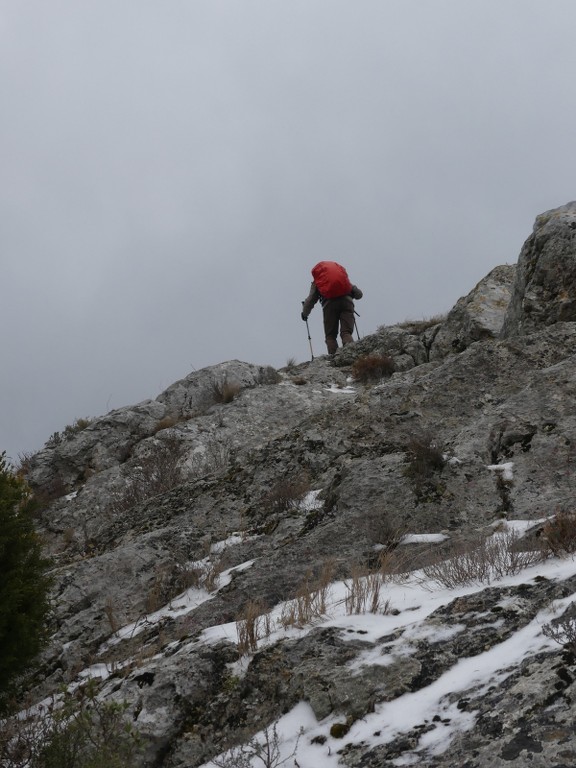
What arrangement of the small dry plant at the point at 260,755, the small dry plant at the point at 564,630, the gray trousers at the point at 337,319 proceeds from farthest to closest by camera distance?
the gray trousers at the point at 337,319 → the small dry plant at the point at 260,755 → the small dry plant at the point at 564,630

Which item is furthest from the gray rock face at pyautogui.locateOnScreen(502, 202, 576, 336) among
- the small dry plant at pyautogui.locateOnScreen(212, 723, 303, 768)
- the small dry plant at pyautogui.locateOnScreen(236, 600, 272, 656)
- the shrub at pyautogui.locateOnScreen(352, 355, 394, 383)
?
the small dry plant at pyautogui.locateOnScreen(212, 723, 303, 768)

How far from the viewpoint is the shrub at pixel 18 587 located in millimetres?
4848

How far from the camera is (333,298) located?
56.5ft

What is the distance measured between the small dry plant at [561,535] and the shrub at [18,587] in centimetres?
359

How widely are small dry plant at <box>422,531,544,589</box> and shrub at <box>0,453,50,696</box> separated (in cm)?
280

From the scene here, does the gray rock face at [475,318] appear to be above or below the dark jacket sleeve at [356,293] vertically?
below

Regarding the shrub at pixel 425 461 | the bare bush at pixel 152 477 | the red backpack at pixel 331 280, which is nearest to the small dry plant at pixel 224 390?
the bare bush at pixel 152 477

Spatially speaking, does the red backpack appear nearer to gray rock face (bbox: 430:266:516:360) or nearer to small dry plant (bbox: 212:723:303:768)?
gray rock face (bbox: 430:266:516:360)

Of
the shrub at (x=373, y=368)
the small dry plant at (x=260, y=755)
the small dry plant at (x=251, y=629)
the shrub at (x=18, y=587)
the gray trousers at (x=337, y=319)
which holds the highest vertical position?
the gray trousers at (x=337, y=319)

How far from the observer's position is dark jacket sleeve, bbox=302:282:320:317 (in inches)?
687

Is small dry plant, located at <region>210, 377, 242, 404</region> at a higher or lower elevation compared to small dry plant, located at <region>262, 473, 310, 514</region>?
higher

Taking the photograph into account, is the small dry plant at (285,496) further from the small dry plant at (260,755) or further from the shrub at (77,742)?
the small dry plant at (260,755)

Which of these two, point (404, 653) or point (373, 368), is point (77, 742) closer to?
point (404, 653)

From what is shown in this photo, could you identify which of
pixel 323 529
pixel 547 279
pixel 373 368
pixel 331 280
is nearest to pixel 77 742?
pixel 323 529
